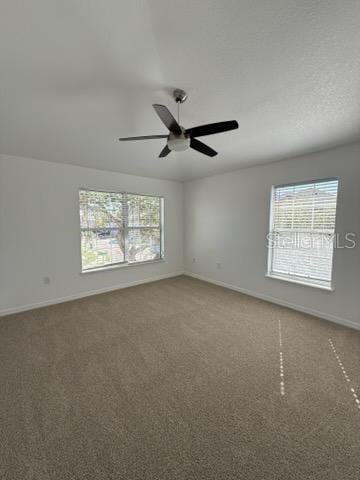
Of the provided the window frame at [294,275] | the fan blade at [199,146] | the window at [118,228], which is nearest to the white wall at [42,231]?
the window at [118,228]

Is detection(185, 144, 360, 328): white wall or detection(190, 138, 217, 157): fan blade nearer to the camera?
detection(190, 138, 217, 157): fan blade

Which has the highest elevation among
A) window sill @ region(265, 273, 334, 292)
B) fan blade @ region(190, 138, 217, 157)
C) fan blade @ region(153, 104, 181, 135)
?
fan blade @ region(153, 104, 181, 135)

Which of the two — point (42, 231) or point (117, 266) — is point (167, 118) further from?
point (117, 266)

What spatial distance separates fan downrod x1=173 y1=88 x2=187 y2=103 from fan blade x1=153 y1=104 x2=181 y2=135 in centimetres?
37

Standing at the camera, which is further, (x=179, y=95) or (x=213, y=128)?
(x=179, y=95)

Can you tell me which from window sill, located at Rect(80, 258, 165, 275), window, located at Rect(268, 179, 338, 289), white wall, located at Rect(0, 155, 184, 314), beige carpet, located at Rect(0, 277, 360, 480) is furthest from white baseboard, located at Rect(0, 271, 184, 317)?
window, located at Rect(268, 179, 338, 289)

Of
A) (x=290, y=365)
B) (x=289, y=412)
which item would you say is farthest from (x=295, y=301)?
(x=289, y=412)

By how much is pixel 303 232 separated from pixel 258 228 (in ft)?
2.40

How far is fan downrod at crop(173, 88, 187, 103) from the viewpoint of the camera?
182cm

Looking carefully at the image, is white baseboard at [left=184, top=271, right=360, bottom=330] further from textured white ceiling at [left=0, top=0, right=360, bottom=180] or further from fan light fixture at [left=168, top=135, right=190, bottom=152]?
fan light fixture at [left=168, top=135, right=190, bottom=152]

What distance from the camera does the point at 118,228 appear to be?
423 cm

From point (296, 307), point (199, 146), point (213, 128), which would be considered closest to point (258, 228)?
point (296, 307)

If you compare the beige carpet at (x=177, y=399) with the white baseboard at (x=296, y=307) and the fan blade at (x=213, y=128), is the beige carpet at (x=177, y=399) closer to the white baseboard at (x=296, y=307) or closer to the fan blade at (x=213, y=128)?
the white baseboard at (x=296, y=307)

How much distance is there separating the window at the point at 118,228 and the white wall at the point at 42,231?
19 cm
